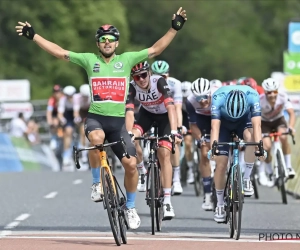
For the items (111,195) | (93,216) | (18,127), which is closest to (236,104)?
(111,195)

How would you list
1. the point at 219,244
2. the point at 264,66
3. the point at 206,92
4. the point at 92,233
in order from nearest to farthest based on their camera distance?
the point at 219,244 < the point at 92,233 < the point at 206,92 < the point at 264,66

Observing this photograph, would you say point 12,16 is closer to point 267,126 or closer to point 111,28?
point 267,126

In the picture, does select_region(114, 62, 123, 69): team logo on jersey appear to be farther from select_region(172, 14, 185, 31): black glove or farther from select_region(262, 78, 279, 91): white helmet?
select_region(262, 78, 279, 91): white helmet

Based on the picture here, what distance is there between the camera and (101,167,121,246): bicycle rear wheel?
12.8 meters

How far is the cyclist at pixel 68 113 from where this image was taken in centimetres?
2770

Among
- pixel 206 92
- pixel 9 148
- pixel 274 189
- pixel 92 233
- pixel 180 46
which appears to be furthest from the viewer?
pixel 180 46

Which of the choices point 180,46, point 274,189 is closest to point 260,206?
point 274,189

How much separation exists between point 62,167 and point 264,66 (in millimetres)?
80800

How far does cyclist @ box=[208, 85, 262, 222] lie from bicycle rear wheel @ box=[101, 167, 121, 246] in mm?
1291

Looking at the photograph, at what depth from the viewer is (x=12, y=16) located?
228 ft

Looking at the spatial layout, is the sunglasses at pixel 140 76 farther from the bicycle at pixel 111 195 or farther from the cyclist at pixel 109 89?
the bicycle at pixel 111 195

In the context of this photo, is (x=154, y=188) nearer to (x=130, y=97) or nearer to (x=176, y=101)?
(x=130, y=97)

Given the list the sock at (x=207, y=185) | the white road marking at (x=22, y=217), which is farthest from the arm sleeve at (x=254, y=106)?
the white road marking at (x=22, y=217)

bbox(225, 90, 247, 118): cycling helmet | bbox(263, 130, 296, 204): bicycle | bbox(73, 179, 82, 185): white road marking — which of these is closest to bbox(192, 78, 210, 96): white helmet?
bbox(225, 90, 247, 118): cycling helmet
